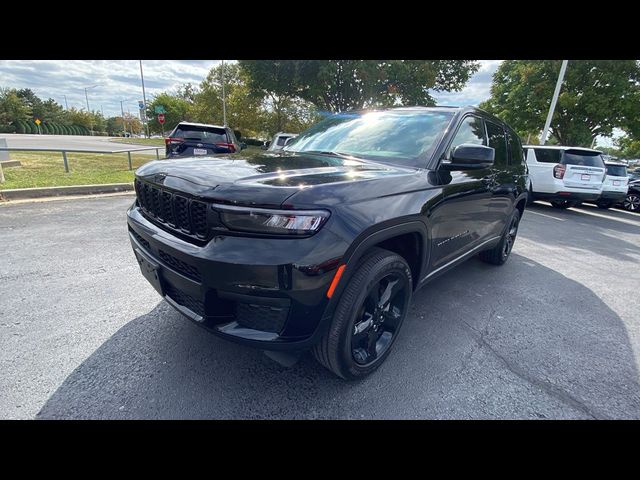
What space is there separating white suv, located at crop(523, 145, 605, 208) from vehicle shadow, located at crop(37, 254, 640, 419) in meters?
7.78

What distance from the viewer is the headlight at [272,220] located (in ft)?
5.10

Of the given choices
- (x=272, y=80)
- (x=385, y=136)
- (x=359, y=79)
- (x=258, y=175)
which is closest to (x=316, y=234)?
(x=258, y=175)

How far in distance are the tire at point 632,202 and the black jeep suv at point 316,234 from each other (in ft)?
43.6

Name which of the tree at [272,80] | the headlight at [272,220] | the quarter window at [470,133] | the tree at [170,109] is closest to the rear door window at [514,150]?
the quarter window at [470,133]

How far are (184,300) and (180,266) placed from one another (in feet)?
0.69

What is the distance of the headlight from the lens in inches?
61.2

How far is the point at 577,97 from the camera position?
19547 millimetres

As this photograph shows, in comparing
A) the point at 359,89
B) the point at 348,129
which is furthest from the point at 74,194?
the point at 359,89

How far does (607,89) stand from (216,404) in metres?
26.1

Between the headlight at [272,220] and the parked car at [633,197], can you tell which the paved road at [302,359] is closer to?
the headlight at [272,220]

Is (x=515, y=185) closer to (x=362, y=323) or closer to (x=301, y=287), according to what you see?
(x=362, y=323)

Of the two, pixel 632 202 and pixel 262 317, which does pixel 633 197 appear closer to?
pixel 632 202

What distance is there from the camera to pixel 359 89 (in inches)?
699

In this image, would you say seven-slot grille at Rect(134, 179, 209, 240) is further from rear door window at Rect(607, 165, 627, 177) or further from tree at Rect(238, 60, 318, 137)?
tree at Rect(238, 60, 318, 137)
